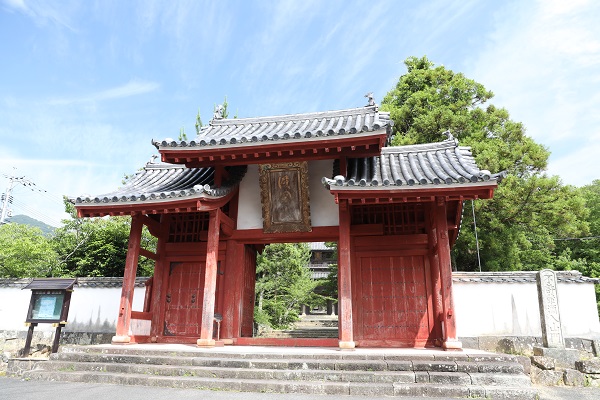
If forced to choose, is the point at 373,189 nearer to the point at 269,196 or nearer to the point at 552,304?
the point at 269,196

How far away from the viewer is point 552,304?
26.9 feet

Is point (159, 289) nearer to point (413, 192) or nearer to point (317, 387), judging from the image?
point (317, 387)

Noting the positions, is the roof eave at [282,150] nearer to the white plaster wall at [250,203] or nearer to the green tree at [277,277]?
the white plaster wall at [250,203]

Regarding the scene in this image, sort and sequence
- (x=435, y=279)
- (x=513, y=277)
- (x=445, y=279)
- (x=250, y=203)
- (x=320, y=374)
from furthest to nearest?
1. (x=513, y=277)
2. (x=250, y=203)
3. (x=435, y=279)
4. (x=445, y=279)
5. (x=320, y=374)

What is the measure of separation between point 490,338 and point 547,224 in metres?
8.34

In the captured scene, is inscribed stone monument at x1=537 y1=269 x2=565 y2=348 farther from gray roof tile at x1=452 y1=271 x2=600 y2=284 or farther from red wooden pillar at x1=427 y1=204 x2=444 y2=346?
gray roof tile at x1=452 y1=271 x2=600 y2=284

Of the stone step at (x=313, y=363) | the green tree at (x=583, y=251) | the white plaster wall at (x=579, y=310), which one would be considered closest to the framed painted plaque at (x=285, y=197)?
the stone step at (x=313, y=363)

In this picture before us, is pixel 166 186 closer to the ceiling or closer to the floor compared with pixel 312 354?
closer to the ceiling

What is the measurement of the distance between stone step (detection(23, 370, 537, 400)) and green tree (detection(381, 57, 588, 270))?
11901mm

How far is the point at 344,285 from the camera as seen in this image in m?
7.90

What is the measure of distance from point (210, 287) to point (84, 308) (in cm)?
627

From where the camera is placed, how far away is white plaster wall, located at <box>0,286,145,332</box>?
1171 cm

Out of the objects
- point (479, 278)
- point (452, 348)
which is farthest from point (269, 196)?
point (479, 278)

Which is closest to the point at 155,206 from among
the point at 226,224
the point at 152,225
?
the point at 152,225
